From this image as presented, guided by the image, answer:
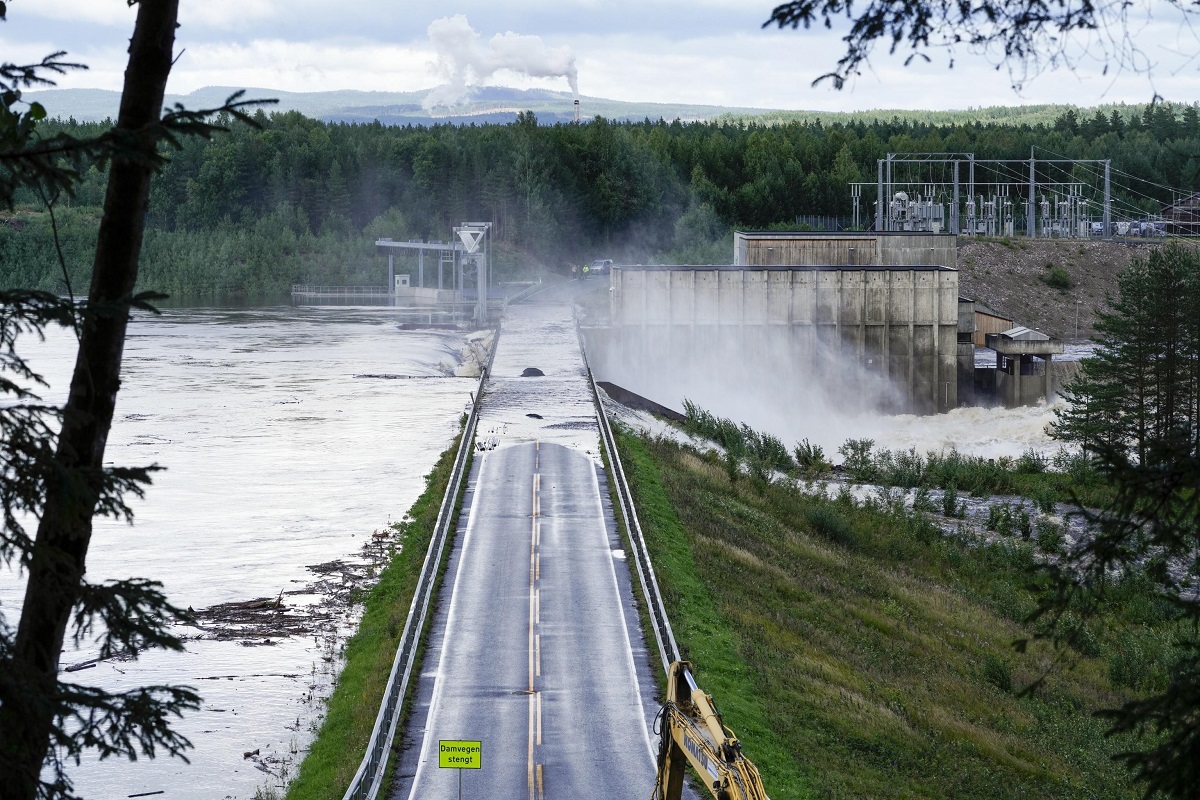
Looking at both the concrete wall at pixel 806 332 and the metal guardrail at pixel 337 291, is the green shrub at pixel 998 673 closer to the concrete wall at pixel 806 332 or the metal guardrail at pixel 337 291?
the concrete wall at pixel 806 332

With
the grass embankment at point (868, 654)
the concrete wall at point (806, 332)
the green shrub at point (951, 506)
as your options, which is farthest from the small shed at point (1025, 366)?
the grass embankment at point (868, 654)

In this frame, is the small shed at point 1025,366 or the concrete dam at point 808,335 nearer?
A: the small shed at point 1025,366

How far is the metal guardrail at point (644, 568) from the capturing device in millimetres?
26578

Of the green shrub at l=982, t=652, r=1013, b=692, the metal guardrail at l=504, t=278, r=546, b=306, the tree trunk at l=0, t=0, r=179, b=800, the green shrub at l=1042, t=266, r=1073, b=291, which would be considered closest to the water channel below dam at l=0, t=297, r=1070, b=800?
the tree trunk at l=0, t=0, r=179, b=800

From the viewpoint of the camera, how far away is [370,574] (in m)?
40.3

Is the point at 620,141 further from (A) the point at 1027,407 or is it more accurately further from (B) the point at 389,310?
(A) the point at 1027,407

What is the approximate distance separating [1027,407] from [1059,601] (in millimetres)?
80054

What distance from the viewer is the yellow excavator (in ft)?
48.8

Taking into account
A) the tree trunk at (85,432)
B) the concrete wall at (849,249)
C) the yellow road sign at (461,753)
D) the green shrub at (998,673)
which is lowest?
the green shrub at (998,673)

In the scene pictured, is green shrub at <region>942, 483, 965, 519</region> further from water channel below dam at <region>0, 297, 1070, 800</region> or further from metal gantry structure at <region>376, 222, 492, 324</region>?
metal gantry structure at <region>376, 222, 492, 324</region>

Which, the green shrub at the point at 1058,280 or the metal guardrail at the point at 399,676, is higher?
the green shrub at the point at 1058,280

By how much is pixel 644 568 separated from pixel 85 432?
81.2ft

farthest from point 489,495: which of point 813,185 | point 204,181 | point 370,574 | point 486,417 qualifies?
point 204,181

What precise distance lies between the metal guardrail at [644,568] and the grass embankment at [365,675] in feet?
16.6
